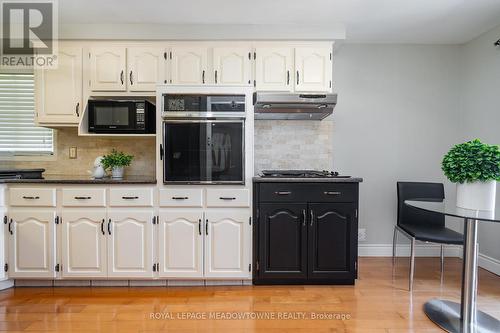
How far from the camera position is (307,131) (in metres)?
3.26

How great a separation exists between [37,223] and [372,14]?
3502 millimetres

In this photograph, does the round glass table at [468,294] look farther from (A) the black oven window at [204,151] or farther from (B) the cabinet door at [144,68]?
(B) the cabinet door at [144,68]

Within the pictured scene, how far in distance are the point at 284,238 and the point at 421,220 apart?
1.43m

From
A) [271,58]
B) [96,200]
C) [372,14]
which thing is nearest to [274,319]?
[96,200]

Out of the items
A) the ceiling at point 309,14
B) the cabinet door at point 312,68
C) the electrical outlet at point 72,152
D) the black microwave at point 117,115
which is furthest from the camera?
the electrical outlet at point 72,152

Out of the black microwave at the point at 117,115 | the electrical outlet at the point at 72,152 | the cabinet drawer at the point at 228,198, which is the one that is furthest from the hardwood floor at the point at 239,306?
the black microwave at the point at 117,115

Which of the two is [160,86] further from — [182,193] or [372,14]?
[372,14]

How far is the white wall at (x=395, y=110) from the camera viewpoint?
10.9ft

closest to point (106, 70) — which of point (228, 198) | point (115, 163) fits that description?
point (115, 163)

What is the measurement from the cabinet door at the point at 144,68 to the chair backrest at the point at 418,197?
2.68m

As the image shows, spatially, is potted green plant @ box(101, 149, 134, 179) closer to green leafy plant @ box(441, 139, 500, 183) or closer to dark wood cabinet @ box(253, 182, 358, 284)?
dark wood cabinet @ box(253, 182, 358, 284)

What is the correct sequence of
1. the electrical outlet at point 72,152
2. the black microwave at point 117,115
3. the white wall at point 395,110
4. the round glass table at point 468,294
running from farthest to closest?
the white wall at point 395,110 < the electrical outlet at point 72,152 < the black microwave at point 117,115 < the round glass table at point 468,294

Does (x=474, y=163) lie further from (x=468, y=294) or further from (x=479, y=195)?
(x=468, y=294)

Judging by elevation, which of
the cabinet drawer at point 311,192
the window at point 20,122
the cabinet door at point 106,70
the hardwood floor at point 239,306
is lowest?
the hardwood floor at point 239,306
